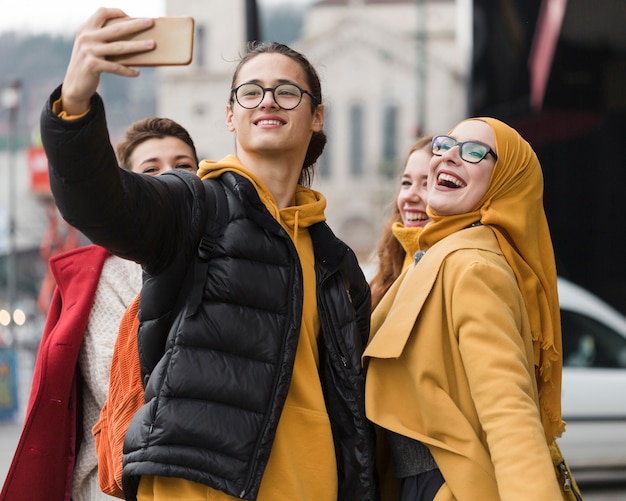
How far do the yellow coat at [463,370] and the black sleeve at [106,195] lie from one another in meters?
0.65

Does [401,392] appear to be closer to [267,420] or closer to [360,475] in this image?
[360,475]

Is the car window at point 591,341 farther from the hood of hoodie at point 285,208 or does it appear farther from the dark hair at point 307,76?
the hood of hoodie at point 285,208

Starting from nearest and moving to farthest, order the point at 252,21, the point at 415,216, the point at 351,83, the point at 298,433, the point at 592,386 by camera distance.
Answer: the point at 298,433, the point at 415,216, the point at 252,21, the point at 592,386, the point at 351,83

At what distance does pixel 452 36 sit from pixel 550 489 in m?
54.1

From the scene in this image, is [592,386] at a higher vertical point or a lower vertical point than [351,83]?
lower

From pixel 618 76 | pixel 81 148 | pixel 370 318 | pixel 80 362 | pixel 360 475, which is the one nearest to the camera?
pixel 81 148

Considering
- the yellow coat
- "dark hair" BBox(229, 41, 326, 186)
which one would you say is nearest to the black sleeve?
"dark hair" BBox(229, 41, 326, 186)

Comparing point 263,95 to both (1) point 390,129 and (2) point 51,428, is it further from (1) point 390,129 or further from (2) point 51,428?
(1) point 390,129

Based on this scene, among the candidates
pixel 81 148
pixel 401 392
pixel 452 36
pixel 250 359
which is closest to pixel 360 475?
pixel 401 392

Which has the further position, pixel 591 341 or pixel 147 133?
pixel 591 341

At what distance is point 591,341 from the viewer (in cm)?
925

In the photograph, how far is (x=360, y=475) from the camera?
2.63 metres

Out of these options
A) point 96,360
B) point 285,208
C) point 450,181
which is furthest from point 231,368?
point 96,360

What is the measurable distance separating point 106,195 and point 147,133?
155 centimetres
